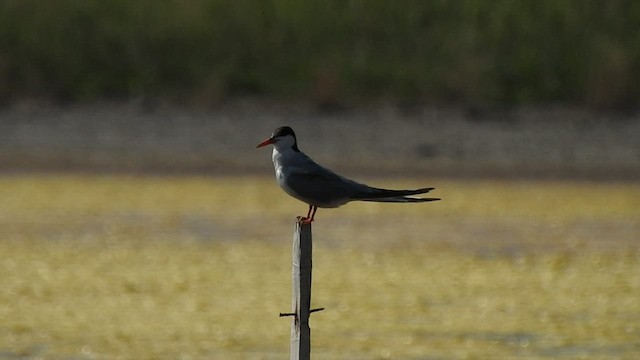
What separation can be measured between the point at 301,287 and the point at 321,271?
581 centimetres

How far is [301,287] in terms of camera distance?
700 cm

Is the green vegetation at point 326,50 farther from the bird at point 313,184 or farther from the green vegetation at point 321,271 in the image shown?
the bird at point 313,184

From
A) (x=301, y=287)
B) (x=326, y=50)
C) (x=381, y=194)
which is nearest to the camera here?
(x=381, y=194)

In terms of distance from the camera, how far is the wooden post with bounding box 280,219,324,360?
22.8 ft

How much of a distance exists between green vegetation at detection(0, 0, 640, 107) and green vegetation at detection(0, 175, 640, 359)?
8.32 ft

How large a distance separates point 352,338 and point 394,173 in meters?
7.83

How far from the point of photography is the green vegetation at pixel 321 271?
10336 millimetres

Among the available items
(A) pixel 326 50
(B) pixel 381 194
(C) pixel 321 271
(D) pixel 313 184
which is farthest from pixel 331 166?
(B) pixel 381 194

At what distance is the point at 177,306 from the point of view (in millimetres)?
11359

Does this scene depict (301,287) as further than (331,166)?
No

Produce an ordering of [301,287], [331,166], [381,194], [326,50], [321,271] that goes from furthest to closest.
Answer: [326,50], [331,166], [321,271], [301,287], [381,194]

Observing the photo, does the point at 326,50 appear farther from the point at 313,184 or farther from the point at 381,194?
the point at 381,194

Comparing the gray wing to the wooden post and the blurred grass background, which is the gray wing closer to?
the wooden post

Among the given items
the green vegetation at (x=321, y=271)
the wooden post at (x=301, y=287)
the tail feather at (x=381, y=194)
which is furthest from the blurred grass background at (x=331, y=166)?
the tail feather at (x=381, y=194)
